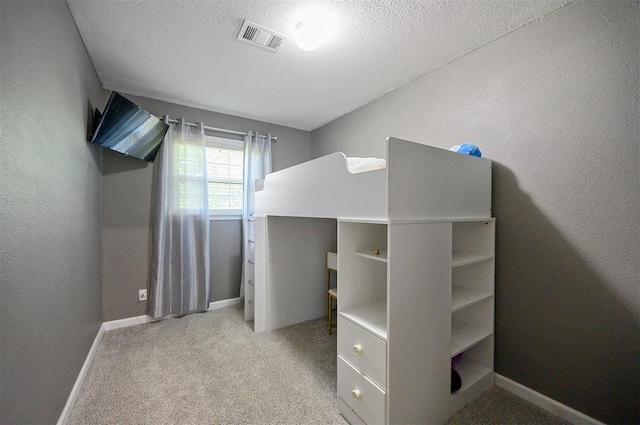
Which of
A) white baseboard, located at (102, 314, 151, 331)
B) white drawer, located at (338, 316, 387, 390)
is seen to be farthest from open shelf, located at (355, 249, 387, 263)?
white baseboard, located at (102, 314, 151, 331)

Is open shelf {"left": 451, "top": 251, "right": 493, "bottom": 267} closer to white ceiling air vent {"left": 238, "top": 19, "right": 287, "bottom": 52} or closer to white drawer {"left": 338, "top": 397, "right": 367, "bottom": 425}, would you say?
white drawer {"left": 338, "top": 397, "right": 367, "bottom": 425}

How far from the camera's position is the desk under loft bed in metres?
1.16

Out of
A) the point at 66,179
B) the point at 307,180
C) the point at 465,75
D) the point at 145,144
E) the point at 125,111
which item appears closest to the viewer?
the point at 66,179

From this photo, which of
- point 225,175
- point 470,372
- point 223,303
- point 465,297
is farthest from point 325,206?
point 223,303

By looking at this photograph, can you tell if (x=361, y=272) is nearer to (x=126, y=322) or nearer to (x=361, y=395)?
(x=361, y=395)

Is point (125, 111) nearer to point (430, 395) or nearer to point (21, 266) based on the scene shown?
point (21, 266)

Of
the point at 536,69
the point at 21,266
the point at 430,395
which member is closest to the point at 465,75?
the point at 536,69

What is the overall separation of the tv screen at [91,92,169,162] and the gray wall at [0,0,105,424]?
16 cm

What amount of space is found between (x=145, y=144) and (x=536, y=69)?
10.3ft

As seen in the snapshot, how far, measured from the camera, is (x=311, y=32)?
1528 millimetres

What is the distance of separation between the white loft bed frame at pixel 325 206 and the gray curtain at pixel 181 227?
26.0 inches

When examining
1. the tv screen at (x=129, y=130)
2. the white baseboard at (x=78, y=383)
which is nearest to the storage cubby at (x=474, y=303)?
the white baseboard at (x=78, y=383)

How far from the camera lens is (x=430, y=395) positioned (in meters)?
1.30

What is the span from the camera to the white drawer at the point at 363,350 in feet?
3.85
